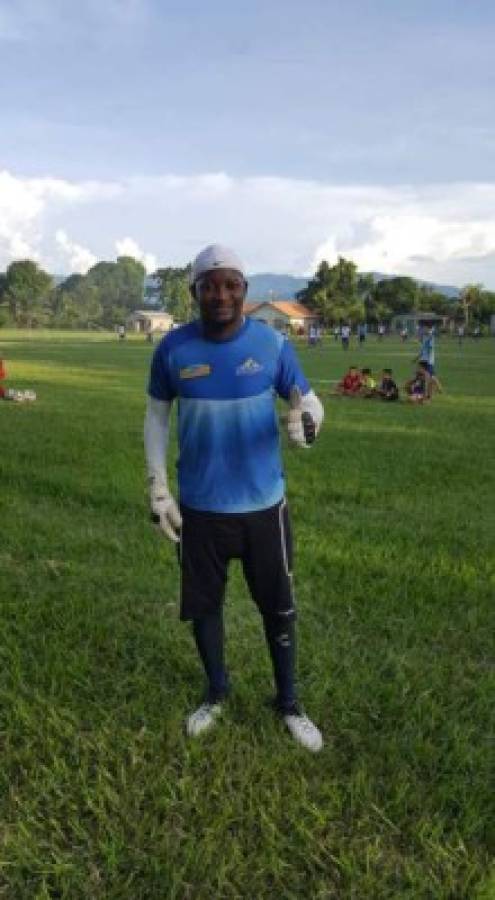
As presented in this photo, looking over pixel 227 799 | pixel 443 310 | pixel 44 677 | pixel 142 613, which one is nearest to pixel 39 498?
pixel 142 613

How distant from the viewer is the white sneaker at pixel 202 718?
141 inches

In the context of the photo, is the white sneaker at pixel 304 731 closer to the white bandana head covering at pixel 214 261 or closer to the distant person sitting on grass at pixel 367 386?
the white bandana head covering at pixel 214 261

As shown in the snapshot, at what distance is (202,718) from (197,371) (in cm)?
167

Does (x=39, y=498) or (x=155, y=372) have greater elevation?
(x=155, y=372)

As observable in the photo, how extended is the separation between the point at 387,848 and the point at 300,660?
1.47 metres

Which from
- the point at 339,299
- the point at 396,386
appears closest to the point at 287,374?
the point at 396,386

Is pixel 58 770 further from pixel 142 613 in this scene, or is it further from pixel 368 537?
pixel 368 537

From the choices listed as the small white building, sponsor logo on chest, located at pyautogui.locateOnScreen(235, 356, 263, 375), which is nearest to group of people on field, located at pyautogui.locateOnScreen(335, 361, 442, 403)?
sponsor logo on chest, located at pyautogui.locateOnScreen(235, 356, 263, 375)

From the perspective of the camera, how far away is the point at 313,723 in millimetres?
3701

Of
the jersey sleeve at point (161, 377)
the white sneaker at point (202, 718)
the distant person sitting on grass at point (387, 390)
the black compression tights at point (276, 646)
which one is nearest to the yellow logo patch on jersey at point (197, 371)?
the jersey sleeve at point (161, 377)

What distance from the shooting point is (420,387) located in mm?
16906

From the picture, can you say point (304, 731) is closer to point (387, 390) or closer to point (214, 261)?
point (214, 261)

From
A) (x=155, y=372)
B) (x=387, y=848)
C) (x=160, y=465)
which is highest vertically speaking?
(x=155, y=372)

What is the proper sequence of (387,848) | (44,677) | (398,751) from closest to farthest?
1. (387,848)
2. (398,751)
3. (44,677)
